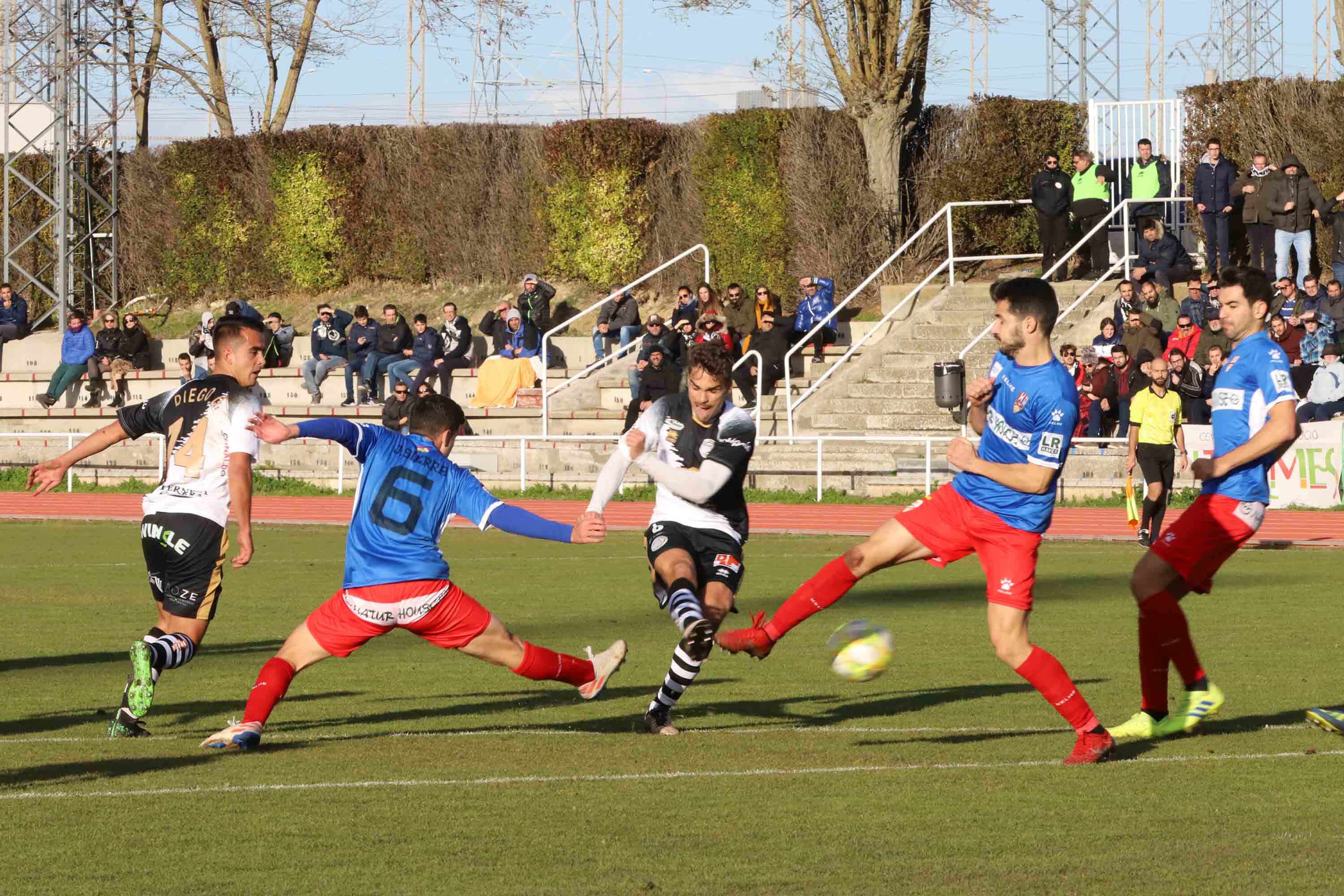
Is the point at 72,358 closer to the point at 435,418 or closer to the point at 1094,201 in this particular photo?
the point at 1094,201

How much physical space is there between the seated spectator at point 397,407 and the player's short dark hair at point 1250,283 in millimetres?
18473

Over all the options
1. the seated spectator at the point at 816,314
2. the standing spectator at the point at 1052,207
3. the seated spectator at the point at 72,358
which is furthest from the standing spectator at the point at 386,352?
the standing spectator at the point at 1052,207

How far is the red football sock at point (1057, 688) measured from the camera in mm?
7145

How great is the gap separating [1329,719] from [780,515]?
14842mm

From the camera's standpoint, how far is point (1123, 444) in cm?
2323

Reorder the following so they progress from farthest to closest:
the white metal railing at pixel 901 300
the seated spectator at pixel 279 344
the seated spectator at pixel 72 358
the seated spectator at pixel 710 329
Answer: the seated spectator at pixel 279 344 → the seated spectator at pixel 72 358 → the white metal railing at pixel 901 300 → the seated spectator at pixel 710 329

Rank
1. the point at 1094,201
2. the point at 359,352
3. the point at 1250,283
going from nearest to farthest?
the point at 1250,283, the point at 1094,201, the point at 359,352

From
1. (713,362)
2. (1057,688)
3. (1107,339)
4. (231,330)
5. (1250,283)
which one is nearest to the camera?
(1057,688)

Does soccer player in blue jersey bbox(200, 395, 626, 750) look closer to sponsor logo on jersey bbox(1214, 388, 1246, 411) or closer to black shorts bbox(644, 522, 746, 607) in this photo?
black shorts bbox(644, 522, 746, 607)

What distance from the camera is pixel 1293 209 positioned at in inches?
1000

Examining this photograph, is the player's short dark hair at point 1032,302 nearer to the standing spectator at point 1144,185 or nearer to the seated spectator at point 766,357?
the seated spectator at point 766,357

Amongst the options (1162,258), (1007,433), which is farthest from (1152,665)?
(1162,258)

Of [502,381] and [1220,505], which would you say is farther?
[502,381]

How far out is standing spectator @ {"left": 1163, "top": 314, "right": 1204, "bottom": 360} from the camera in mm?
23625
